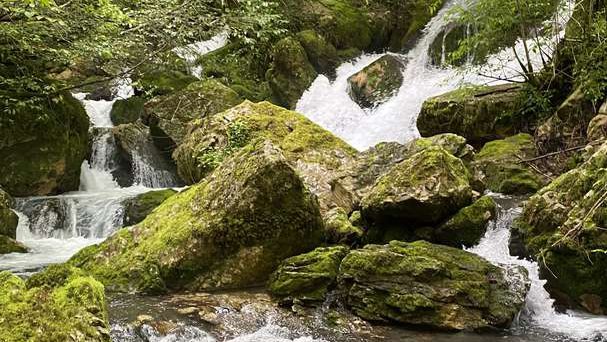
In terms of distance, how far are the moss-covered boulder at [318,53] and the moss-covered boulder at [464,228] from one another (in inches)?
566

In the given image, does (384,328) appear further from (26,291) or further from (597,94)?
(597,94)

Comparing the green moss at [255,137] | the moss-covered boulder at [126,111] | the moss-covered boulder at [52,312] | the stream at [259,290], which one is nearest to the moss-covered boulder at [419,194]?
the stream at [259,290]

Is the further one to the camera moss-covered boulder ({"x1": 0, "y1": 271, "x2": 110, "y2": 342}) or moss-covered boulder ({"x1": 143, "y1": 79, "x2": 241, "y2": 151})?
moss-covered boulder ({"x1": 143, "y1": 79, "x2": 241, "y2": 151})

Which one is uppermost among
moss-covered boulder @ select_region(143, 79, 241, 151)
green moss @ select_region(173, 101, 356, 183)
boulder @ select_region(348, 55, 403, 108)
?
boulder @ select_region(348, 55, 403, 108)

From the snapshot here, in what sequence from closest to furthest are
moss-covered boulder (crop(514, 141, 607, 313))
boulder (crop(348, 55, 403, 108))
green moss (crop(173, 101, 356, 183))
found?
moss-covered boulder (crop(514, 141, 607, 313)) < green moss (crop(173, 101, 356, 183)) < boulder (crop(348, 55, 403, 108))

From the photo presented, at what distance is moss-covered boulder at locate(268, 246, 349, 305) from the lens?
6.40 m

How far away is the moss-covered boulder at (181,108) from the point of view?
16.5 metres

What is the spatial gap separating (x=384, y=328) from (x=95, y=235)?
8435 millimetres

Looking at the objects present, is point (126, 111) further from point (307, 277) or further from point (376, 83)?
point (307, 277)

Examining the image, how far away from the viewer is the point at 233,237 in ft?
23.7

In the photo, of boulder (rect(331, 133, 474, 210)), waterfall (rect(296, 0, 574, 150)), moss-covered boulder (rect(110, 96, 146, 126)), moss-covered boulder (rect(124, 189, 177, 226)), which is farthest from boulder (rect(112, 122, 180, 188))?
boulder (rect(331, 133, 474, 210))

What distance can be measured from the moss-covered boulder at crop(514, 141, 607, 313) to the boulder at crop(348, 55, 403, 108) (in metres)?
11.5

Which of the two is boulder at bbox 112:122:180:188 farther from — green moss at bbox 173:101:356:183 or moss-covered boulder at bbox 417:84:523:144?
moss-covered boulder at bbox 417:84:523:144

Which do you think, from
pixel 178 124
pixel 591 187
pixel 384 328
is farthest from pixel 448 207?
pixel 178 124
